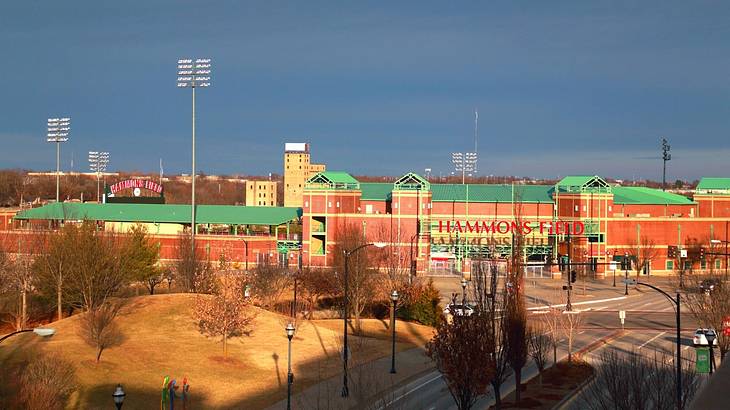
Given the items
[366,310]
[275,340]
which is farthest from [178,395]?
[366,310]

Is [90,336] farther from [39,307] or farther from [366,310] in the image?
[366,310]

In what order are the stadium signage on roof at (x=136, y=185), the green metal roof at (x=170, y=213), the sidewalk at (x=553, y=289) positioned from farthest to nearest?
the stadium signage on roof at (x=136, y=185) → the green metal roof at (x=170, y=213) → the sidewalk at (x=553, y=289)

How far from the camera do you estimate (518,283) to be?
36.7m

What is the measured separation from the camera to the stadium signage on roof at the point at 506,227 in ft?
352

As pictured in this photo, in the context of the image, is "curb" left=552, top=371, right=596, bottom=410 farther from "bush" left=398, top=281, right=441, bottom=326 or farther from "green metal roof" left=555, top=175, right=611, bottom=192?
"green metal roof" left=555, top=175, right=611, bottom=192

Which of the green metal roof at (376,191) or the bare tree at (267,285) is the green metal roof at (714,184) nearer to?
the green metal roof at (376,191)

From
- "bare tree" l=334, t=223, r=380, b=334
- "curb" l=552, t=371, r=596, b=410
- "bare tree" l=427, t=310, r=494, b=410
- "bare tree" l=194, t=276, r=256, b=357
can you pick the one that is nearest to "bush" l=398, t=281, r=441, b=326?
"bare tree" l=334, t=223, r=380, b=334

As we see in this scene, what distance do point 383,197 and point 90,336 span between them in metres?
76.2

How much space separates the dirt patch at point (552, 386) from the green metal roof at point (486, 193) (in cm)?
6486

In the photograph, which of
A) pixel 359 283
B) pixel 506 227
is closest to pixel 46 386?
pixel 359 283

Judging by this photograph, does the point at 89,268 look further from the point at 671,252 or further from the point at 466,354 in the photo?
the point at 671,252

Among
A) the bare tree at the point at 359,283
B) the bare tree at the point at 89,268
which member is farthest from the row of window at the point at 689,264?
the bare tree at the point at 89,268

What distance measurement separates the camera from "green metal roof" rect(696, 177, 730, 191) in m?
125

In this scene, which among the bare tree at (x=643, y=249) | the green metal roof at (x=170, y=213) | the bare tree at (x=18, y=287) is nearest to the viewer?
the bare tree at (x=18, y=287)
